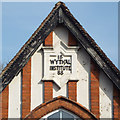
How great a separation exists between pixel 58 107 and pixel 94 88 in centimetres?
132

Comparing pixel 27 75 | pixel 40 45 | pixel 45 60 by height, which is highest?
pixel 40 45

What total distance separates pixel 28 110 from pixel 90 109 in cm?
199

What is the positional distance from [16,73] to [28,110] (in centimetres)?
124

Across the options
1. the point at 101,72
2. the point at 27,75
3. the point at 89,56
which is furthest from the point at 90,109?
the point at 27,75

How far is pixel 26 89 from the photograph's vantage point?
24.8ft

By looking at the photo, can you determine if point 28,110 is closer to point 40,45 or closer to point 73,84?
point 73,84

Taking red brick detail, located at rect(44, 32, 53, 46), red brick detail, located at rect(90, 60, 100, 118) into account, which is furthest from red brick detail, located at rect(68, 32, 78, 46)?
red brick detail, located at rect(90, 60, 100, 118)

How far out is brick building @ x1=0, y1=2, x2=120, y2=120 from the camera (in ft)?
24.3

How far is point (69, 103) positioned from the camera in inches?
294

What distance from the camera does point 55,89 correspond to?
761 centimetres

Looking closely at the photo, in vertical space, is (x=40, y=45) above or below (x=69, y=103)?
above

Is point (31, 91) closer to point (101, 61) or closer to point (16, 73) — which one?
point (16, 73)

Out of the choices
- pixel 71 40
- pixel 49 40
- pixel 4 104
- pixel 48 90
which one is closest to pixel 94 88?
pixel 48 90

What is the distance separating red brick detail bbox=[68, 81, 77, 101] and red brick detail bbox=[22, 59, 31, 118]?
1.30 m
